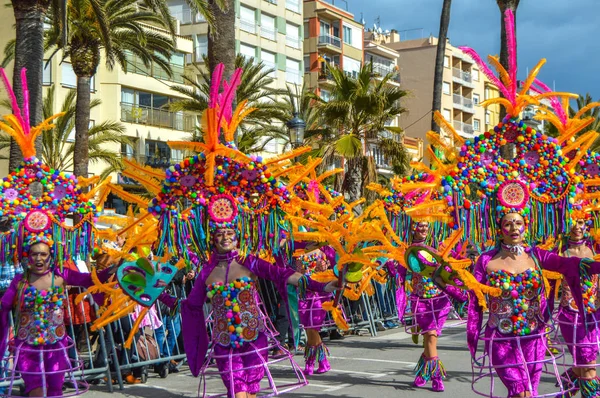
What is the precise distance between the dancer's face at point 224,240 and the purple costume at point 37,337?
1.69 metres

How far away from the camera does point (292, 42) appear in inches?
1869

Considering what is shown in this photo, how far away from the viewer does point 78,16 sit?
58.1 ft

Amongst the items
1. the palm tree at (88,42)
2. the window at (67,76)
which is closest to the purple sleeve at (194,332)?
the palm tree at (88,42)

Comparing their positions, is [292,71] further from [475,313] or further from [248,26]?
[475,313]

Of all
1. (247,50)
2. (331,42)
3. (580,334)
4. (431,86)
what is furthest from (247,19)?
(580,334)

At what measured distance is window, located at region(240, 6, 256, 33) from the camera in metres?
43.2

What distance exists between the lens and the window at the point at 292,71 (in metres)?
46.7

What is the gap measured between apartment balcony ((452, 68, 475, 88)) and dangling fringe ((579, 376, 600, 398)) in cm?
5749

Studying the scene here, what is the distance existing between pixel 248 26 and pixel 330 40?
9.26 meters

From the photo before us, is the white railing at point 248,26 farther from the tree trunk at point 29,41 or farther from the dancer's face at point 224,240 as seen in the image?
the dancer's face at point 224,240

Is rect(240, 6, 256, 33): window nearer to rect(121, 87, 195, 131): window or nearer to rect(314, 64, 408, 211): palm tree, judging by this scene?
rect(121, 87, 195, 131): window

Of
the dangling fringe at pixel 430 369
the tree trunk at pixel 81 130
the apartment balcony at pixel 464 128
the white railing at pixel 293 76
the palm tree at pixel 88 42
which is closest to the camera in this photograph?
the dangling fringe at pixel 430 369

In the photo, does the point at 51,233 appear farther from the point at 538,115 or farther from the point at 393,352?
the point at 393,352

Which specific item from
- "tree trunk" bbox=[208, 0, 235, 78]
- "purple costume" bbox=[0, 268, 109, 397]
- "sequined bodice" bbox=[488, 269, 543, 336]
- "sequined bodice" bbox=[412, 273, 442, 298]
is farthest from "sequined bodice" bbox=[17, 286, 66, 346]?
"tree trunk" bbox=[208, 0, 235, 78]
